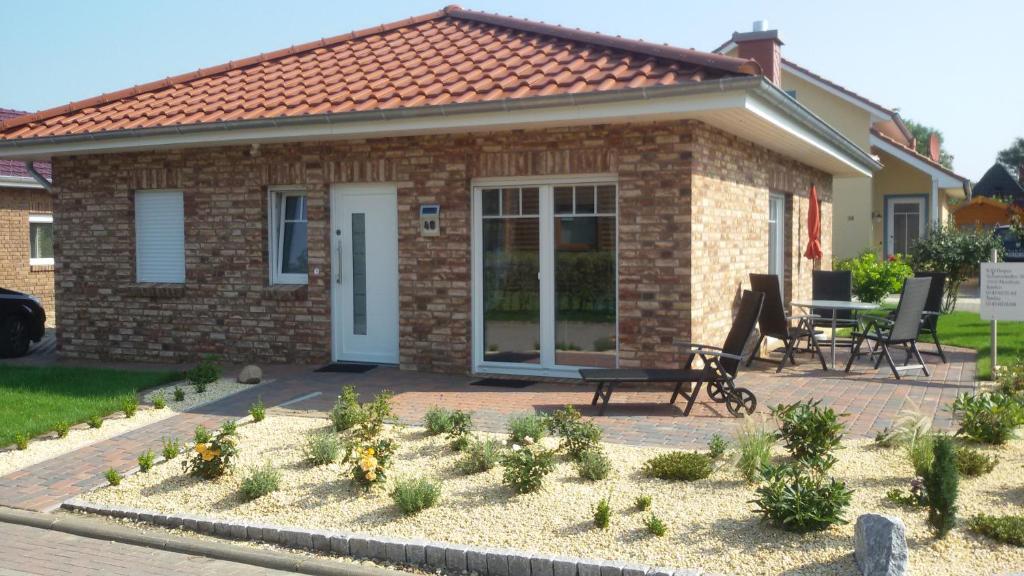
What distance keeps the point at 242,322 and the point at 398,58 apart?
4087mm

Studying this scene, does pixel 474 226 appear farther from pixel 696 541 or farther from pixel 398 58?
pixel 696 541

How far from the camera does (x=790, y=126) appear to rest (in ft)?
36.7

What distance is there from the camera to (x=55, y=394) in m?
10.3

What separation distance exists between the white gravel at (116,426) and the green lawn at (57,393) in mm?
210

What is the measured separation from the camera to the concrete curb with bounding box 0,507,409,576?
551 cm

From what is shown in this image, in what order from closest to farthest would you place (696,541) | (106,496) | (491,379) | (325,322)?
(696,541), (106,496), (491,379), (325,322)

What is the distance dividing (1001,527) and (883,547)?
1019 millimetres

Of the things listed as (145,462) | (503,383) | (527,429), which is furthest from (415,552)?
(503,383)

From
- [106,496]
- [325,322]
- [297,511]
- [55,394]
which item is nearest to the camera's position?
[297,511]

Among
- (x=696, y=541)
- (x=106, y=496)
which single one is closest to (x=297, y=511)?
(x=106, y=496)

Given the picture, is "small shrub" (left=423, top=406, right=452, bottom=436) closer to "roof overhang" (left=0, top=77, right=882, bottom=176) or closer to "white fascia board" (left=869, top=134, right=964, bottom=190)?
"roof overhang" (left=0, top=77, right=882, bottom=176)

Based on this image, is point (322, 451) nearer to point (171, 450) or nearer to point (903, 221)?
point (171, 450)

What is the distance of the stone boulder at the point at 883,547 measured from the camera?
186 inches

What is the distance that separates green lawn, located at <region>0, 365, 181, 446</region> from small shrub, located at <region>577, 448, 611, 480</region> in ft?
16.7
